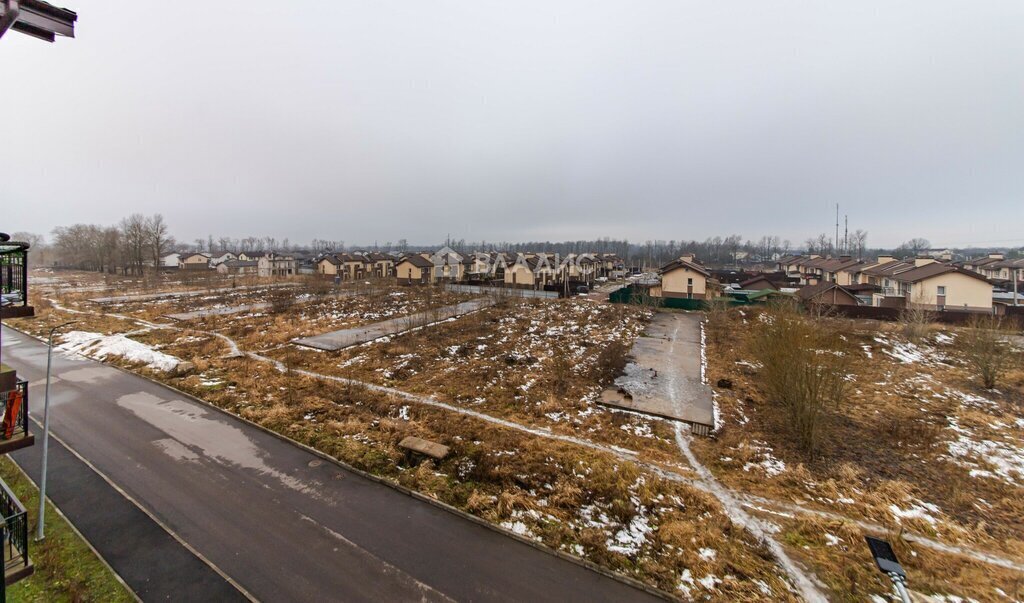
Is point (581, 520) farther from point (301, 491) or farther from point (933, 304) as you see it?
point (933, 304)

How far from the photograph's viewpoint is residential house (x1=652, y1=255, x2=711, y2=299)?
3547 cm

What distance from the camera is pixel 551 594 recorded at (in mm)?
6316

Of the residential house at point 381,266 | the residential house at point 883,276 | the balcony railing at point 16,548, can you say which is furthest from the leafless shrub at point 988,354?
the residential house at point 381,266

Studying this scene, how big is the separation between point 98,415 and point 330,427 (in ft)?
25.9

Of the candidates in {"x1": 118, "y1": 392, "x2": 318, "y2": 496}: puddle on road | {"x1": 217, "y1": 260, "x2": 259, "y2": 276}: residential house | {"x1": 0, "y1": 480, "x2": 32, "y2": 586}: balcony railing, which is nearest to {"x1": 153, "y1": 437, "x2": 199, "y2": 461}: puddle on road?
{"x1": 118, "y1": 392, "x2": 318, "y2": 496}: puddle on road

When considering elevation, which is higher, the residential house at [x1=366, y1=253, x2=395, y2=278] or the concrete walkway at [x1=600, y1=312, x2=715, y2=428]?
the residential house at [x1=366, y1=253, x2=395, y2=278]

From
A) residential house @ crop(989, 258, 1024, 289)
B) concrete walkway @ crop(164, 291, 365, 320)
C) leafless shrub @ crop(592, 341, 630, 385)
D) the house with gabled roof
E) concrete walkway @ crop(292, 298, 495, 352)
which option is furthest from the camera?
residential house @ crop(989, 258, 1024, 289)

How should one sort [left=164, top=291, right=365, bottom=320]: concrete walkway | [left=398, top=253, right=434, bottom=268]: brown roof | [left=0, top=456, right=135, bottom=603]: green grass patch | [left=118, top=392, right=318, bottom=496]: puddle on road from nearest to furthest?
1. [left=0, top=456, right=135, bottom=603]: green grass patch
2. [left=118, top=392, right=318, bottom=496]: puddle on road
3. [left=164, top=291, right=365, bottom=320]: concrete walkway
4. [left=398, top=253, right=434, bottom=268]: brown roof

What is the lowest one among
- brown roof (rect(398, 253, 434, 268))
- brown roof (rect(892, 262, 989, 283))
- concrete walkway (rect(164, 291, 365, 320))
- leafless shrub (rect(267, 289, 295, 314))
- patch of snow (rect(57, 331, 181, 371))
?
patch of snow (rect(57, 331, 181, 371))

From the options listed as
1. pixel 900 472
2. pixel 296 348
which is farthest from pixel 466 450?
pixel 296 348

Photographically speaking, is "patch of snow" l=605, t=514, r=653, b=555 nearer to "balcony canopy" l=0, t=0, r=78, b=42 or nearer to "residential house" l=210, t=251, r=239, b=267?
"balcony canopy" l=0, t=0, r=78, b=42

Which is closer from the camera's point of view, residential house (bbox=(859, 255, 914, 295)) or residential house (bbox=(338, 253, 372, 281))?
residential house (bbox=(859, 255, 914, 295))

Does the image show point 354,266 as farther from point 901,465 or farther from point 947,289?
point 947,289

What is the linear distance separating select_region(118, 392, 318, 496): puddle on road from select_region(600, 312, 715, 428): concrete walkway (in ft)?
35.0
